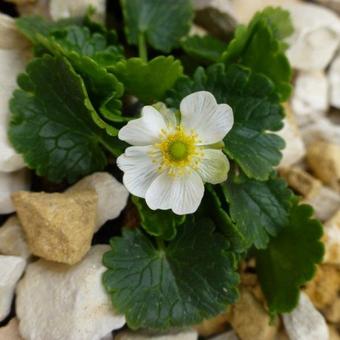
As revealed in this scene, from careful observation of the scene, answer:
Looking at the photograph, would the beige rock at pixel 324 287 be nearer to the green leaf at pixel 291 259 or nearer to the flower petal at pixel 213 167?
the green leaf at pixel 291 259

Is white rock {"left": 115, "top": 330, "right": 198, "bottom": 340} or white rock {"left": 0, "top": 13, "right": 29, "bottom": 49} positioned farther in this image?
white rock {"left": 0, "top": 13, "right": 29, "bottom": 49}

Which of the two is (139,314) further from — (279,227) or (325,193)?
(325,193)

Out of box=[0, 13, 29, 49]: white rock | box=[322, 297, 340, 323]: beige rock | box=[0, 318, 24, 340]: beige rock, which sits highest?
box=[0, 13, 29, 49]: white rock

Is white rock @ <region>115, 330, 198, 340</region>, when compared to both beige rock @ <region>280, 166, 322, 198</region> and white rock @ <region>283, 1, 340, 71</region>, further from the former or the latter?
white rock @ <region>283, 1, 340, 71</region>

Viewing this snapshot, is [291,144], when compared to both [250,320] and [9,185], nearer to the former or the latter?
[250,320]

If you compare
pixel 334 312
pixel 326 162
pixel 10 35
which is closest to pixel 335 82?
pixel 326 162

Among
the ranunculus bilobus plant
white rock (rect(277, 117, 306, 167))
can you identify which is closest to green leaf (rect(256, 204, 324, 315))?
the ranunculus bilobus plant
